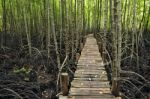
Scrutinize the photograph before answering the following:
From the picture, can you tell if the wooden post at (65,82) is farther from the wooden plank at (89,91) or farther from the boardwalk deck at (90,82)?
the wooden plank at (89,91)

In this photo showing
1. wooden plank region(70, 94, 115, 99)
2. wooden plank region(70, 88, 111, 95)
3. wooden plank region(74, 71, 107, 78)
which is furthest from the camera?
wooden plank region(74, 71, 107, 78)

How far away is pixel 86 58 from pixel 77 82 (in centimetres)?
304

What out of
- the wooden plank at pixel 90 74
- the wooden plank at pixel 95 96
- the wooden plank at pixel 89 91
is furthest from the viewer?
the wooden plank at pixel 90 74


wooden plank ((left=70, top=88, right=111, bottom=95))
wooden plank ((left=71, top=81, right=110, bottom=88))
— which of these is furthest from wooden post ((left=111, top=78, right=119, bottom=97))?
wooden plank ((left=71, top=81, right=110, bottom=88))

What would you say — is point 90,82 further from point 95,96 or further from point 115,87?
point 115,87

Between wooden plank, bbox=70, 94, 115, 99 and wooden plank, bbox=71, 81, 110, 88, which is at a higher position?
wooden plank, bbox=71, 81, 110, 88

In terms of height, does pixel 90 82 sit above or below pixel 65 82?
below

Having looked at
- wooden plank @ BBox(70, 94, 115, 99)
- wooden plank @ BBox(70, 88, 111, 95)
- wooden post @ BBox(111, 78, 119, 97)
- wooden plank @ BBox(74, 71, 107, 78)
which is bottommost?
wooden plank @ BBox(70, 94, 115, 99)

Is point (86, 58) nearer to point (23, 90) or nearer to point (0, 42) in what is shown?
point (23, 90)

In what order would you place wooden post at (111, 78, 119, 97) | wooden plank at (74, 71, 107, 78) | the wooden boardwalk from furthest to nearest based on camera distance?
wooden plank at (74, 71, 107, 78), the wooden boardwalk, wooden post at (111, 78, 119, 97)

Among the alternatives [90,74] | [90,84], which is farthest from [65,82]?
[90,74]

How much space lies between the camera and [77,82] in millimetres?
6531

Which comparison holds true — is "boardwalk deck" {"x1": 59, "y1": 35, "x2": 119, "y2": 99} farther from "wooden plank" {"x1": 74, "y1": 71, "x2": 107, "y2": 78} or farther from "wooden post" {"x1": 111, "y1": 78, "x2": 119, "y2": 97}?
"wooden post" {"x1": 111, "y1": 78, "x2": 119, "y2": 97}

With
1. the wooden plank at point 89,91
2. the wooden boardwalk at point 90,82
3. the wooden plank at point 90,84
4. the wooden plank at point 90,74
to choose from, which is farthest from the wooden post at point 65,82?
the wooden plank at point 90,74
